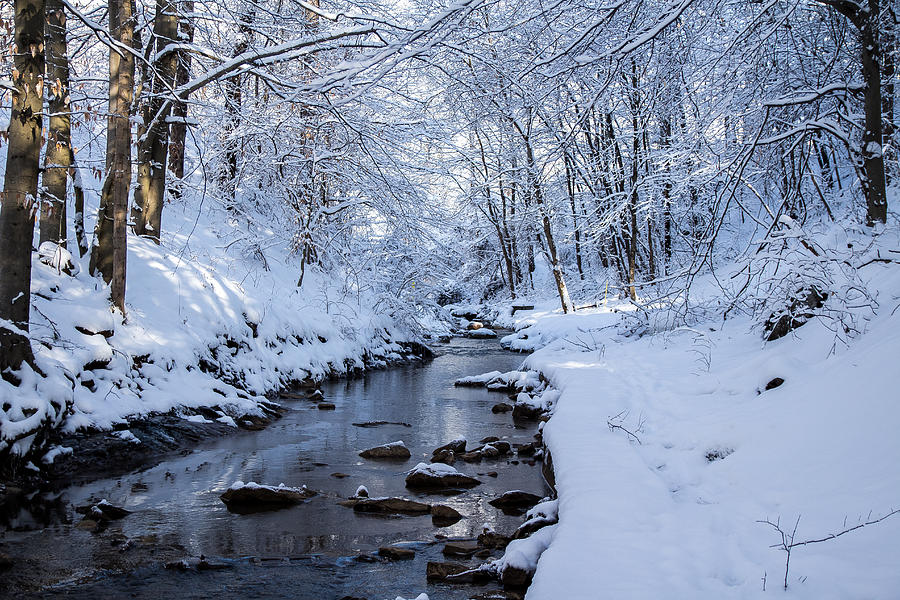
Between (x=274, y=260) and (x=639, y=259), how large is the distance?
1521 centimetres

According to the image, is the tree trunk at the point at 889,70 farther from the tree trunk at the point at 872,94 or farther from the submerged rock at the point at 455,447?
the submerged rock at the point at 455,447

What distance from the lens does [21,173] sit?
5605mm

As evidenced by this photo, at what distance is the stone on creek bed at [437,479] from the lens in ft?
20.8

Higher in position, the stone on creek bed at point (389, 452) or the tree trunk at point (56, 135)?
the tree trunk at point (56, 135)

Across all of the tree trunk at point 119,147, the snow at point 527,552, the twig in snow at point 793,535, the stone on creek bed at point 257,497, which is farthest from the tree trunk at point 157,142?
the twig in snow at point 793,535

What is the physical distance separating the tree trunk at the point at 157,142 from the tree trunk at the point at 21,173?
12.0 feet

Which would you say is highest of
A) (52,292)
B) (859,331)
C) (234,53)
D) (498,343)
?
(234,53)

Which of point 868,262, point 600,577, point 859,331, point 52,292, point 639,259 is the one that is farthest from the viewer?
point 639,259

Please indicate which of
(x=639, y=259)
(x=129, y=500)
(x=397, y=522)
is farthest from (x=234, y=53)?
(x=639, y=259)

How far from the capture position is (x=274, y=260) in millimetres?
15727

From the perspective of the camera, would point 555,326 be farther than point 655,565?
Yes

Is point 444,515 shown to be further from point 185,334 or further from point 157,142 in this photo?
point 157,142

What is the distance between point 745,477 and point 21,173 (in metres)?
6.65

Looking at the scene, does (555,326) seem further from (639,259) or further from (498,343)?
(639,259)
